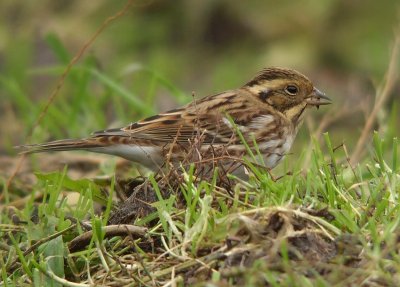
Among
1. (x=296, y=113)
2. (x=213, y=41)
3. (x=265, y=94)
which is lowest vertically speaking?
(x=213, y=41)

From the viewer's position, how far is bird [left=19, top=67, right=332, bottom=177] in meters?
5.86

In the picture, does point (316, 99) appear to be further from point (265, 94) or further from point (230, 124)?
point (230, 124)

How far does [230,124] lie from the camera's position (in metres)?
5.90

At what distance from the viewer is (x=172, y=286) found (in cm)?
388

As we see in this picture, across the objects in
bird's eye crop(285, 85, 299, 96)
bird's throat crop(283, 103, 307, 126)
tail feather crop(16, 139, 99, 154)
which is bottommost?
bird's throat crop(283, 103, 307, 126)

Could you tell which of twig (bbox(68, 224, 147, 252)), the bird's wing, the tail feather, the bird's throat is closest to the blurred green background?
the bird's throat

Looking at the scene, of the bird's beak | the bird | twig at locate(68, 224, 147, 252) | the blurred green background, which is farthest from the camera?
the blurred green background

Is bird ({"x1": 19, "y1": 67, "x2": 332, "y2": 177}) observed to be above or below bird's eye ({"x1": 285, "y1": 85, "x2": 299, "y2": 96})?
below

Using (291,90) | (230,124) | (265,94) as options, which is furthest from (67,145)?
(291,90)

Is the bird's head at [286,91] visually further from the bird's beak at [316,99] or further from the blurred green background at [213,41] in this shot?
the blurred green background at [213,41]

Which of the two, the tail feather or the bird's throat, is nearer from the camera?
the tail feather

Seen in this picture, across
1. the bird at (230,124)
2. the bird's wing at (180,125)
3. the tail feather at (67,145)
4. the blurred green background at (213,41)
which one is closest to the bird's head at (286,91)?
the bird at (230,124)

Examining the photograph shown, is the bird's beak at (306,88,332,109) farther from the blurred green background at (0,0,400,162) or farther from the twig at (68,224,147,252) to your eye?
the blurred green background at (0,0,400,162)

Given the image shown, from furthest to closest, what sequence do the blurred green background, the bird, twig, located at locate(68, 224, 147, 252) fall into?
the blurred green background < the bird < twig, located at locate(68, 224, 147, 252)
